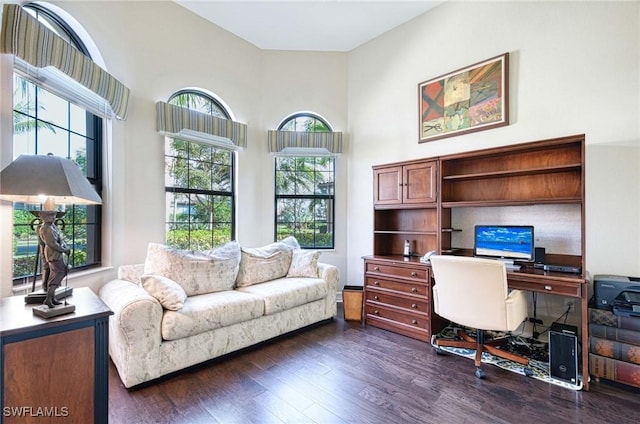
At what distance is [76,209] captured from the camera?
8.05 feet

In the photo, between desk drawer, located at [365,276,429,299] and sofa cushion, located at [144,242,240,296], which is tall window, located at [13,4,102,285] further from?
desk drawer, located at [365,276,429,299]

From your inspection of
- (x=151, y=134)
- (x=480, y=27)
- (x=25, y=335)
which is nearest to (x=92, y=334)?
(x=25, y=335)

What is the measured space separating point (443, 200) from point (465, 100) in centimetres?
112

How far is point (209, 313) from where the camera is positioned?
90.4 inches

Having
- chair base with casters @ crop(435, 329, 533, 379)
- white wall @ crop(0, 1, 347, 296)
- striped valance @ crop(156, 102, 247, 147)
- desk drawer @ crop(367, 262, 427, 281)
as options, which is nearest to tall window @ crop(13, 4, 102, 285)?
white wall @ crop(0, 1, 347, 296)

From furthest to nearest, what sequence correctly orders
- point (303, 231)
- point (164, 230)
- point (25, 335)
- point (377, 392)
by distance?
point (303, 231)
point (164, 230)
point (377, 392)
point (25, 335)

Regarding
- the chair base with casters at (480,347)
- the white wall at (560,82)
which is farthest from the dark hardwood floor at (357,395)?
the white wall at (560,82)

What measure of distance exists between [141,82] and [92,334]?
2575 millimetres

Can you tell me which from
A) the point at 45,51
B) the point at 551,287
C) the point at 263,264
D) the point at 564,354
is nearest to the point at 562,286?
the point at 551,287

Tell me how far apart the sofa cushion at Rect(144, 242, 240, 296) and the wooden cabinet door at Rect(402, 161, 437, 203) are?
202 cm

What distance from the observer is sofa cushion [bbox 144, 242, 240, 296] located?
8.43 feet

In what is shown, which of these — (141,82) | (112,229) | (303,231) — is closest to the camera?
(112,229)

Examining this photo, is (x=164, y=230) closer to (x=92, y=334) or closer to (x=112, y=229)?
(x=112, y=229)

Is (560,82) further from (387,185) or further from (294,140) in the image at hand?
(294,140)
